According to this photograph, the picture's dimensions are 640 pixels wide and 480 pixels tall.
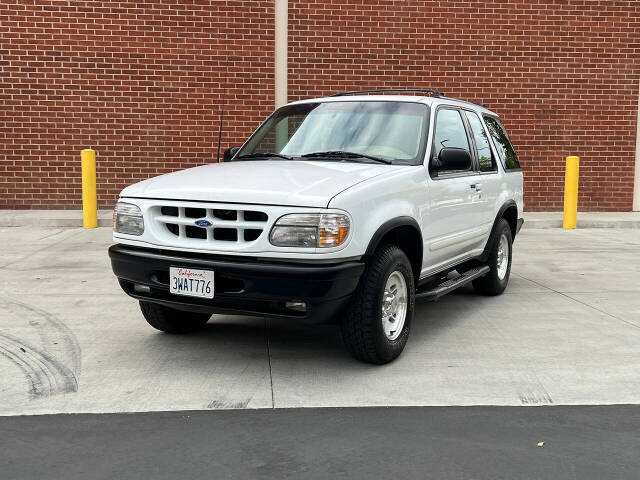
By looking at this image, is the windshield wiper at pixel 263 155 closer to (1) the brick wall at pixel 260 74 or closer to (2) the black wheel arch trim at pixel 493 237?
(2) the black wheel arch trim at pixel 493 237

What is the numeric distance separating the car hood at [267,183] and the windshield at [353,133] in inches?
11.1

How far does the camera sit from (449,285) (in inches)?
235

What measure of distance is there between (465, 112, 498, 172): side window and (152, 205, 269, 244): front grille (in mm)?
3027

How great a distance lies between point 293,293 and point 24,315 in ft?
9.96

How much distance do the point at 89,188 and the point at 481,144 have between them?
24.4 feet

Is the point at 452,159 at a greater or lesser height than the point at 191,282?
greater

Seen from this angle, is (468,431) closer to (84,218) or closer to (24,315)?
(24,315)

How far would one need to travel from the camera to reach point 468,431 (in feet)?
12.6

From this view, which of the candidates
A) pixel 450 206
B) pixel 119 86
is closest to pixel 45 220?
pixel 119 86

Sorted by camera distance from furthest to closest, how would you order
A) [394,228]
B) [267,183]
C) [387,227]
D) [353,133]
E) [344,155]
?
[353,133] → [344,155] → [394,228] → [387,227] → [267,183]

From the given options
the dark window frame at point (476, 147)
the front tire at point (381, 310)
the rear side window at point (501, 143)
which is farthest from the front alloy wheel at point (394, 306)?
the rear side window at point (501, 143)

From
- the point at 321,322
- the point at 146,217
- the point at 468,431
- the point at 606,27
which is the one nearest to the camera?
the point at 468,431

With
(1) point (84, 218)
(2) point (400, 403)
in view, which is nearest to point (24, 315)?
(2) point (400, 403)

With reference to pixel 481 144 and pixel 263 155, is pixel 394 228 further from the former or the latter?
pixel 481 144
